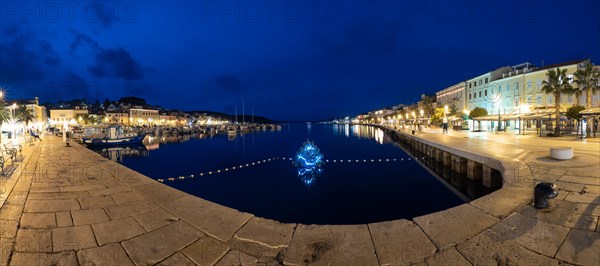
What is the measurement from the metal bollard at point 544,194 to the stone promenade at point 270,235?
0.19 meters

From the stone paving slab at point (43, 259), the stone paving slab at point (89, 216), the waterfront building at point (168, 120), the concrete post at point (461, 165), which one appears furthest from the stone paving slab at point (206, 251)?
the waterfront building at point (168, 120)

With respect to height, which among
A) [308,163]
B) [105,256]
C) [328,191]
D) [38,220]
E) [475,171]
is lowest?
[328,191]

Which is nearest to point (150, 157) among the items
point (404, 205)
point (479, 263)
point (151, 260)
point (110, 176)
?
point (110, 176)

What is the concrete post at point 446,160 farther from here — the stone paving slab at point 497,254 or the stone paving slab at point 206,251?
the stone paving slab at point 206,251

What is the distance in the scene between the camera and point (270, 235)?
4242mm

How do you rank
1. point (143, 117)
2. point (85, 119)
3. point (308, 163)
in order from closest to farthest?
point (308, 163), point (85, 119), point (143, 117)

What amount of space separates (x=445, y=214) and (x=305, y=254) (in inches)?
115

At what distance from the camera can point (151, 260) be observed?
11.5ft

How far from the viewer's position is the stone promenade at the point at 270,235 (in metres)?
3.60

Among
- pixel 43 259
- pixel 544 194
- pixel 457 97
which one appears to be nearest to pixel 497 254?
pixel 544 194

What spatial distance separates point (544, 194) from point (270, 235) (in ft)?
16.4

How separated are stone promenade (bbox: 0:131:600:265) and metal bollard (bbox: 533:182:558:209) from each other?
7.4 inches

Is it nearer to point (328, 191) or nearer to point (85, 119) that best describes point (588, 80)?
point (328, 191)

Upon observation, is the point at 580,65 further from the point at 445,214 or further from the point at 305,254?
the point at 305,254
